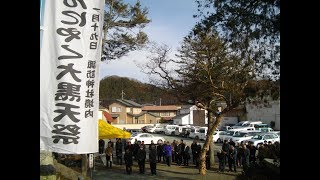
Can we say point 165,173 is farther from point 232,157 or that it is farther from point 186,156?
point 232,157

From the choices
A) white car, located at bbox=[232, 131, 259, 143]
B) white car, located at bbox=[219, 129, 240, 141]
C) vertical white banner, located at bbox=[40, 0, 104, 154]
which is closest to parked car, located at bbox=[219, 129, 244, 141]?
white car, located at bbox=[219, 129, 240, 141]

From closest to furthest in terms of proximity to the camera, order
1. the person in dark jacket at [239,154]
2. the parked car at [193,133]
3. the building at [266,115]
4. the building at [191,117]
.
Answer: the person in dark jacket at [239,154] → the parked car at [193,133] → the building at [266,115] → the building at [191,117]

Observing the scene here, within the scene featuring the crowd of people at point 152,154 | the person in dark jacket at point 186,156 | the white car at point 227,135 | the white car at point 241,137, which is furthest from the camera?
the white car at point 227,135

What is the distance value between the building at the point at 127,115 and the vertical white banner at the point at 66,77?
66.7 metres

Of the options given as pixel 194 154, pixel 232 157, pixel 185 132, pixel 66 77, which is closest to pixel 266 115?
pixel 185 132

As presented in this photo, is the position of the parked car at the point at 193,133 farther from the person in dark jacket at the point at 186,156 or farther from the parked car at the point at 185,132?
the person in dark jacket at the point at 186,156

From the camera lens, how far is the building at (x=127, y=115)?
72.6m

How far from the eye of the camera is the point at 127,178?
1866 cm

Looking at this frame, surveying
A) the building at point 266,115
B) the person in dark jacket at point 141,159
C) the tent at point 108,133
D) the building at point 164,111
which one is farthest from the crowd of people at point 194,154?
the building at point 164,111

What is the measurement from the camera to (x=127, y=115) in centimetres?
7362

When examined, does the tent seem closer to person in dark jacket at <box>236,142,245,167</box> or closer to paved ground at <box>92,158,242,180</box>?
paved ground at <box>92,158,242,180</box>
